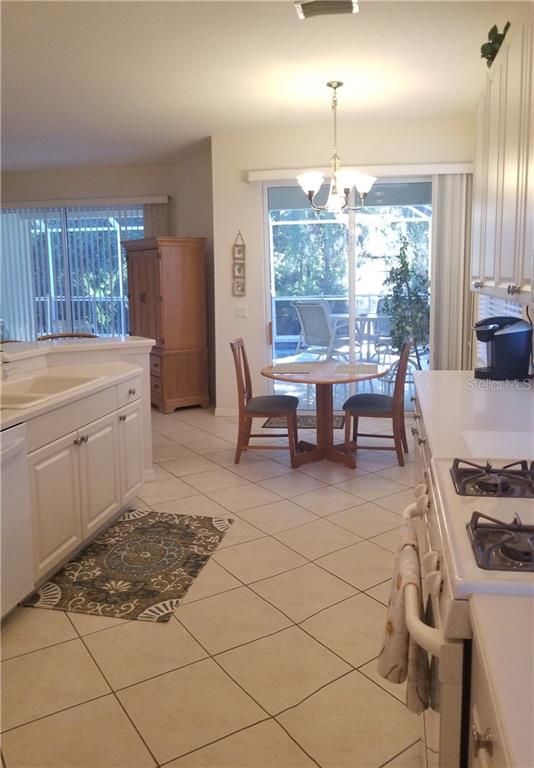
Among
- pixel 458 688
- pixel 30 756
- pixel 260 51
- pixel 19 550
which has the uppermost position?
pixel 260 51

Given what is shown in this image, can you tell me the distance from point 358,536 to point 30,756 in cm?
201

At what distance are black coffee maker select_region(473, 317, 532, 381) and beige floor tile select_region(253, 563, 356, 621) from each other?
126 centimetres

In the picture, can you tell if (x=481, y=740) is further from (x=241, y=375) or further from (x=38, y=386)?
(x=241, y=375)

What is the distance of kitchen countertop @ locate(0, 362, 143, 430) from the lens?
2611 mm

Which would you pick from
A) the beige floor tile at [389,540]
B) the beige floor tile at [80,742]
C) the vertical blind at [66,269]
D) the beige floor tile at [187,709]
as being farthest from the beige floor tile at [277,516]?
the vertical blind at [66,269]

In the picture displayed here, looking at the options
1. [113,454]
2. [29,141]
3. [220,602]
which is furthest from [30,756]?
[29,141]

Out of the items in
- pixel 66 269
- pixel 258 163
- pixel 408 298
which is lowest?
pixel 408 298

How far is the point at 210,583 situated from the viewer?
3.00 m

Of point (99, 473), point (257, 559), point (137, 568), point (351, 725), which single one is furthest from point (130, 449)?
point (351, 725)

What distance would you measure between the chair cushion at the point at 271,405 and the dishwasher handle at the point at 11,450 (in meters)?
2.39

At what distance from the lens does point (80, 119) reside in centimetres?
550

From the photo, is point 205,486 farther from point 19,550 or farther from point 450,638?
point 450,638

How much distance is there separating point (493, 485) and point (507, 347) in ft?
5.44

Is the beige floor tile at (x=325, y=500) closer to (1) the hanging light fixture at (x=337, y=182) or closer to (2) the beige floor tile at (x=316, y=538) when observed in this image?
(2) the beige floor tile at (x=316, y=538)
